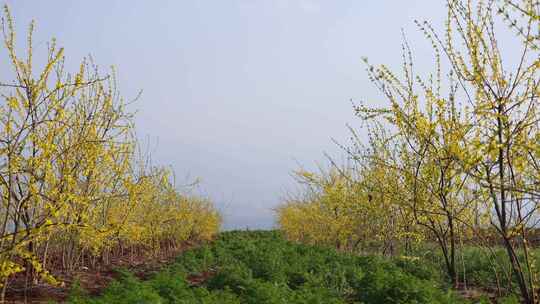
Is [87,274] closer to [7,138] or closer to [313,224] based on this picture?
[7,138]

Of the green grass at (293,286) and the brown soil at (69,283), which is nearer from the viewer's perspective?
the green grass at (293,286)

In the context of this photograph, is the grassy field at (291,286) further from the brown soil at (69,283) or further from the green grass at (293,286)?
the brown soil at (69,283)

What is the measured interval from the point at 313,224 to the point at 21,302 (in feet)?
33.9

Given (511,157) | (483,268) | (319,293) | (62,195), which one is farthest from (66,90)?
(483,268)

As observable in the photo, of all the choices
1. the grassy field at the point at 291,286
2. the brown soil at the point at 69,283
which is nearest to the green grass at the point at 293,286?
the grassy field at the point at 291,286


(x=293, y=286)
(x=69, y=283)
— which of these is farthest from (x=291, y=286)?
(x=69, y=283)

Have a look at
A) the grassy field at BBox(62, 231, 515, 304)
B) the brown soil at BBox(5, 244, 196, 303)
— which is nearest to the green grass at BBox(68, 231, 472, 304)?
the grassy field at BBox(62, 231, 515, 304)

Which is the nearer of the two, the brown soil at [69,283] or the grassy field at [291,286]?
the grassy field at [291,286]

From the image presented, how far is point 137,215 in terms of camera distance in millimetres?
11930

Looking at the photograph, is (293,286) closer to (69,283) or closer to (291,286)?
(291,286)

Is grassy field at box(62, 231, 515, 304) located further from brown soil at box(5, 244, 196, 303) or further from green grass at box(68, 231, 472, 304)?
brown soil at box(5, 244, 196, 303)

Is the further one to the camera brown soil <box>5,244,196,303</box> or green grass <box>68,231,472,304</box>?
brown soil <box>5,244,196,303</box>

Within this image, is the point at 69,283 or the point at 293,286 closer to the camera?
the point at 293,286

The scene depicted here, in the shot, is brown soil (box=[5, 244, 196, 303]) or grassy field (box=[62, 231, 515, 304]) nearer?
grassy field (box=[62, 231, 515, 304])
